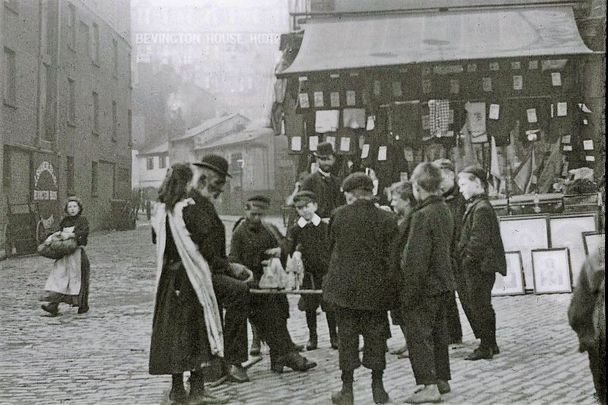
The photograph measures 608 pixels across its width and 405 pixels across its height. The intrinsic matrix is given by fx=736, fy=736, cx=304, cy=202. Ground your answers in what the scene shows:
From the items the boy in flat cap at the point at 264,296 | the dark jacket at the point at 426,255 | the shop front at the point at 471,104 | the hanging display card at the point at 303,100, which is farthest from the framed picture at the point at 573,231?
the dark jacket at the point at 426,255

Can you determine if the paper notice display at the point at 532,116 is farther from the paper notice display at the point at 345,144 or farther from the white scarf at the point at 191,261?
the white scarf at the point at 191,261

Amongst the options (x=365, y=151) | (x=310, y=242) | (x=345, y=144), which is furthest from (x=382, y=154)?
(x=310, y=242)

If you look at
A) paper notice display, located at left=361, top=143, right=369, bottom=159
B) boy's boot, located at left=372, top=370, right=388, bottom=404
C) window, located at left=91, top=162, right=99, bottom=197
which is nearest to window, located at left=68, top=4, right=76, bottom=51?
window, located at left=91, top=162, right=99, bottom=197

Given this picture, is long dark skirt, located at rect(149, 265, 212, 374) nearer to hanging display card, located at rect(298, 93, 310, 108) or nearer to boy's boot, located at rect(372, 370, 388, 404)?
boy's boot, located at rect(372, 370, 388, 404)

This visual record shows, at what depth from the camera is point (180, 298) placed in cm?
455

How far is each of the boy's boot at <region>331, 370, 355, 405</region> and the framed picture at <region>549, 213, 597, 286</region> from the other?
4853 mm

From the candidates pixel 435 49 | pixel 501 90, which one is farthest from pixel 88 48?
pixel 501 90

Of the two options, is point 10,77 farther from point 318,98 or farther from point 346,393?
point 346,393

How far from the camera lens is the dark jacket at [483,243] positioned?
588 centimetres

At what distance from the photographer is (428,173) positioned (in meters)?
4.86

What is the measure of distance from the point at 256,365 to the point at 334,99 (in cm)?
482

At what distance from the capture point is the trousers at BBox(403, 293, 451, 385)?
186 inches

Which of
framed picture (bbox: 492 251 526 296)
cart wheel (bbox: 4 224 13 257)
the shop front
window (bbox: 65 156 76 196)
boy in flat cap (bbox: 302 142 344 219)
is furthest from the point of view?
window (bbox: 65 156 76 196)

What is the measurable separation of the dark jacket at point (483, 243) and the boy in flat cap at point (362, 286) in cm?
139
